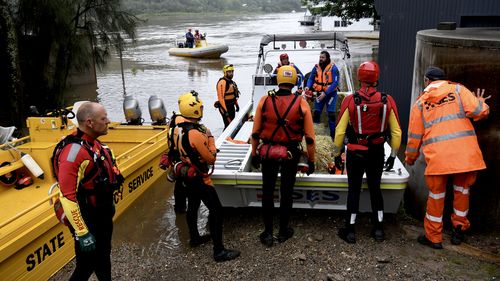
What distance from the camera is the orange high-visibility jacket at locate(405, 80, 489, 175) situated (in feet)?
11.6

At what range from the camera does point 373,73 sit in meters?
3.68

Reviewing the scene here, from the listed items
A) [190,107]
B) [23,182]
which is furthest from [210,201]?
[23,182]

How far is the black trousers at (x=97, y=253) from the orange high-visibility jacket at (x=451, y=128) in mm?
2619

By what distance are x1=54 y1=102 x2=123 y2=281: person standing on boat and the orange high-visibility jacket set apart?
253 centimetres

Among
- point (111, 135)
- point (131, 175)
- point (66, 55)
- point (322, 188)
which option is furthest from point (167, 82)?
point (322, 188)

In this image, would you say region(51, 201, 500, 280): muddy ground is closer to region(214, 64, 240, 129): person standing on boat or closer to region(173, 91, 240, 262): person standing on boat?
region(173, 91, 240, 262): person standing on boat

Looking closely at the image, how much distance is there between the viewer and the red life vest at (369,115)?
12.1 feet

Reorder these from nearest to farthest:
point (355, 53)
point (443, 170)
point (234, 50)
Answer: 1. point (443, 170)
2. point (355, 53)
3. point (234, 50)

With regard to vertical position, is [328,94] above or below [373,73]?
below

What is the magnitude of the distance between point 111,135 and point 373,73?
4470 mm

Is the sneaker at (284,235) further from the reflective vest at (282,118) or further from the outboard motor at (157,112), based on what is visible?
the outboard motor at (157,112)

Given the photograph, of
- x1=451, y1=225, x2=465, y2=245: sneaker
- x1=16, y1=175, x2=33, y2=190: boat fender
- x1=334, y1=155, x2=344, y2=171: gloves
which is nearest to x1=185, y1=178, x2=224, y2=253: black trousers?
x1=334, y1=155, x2=344, y2=171: gloves

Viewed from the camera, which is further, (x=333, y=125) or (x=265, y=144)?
(x=333, y=125)

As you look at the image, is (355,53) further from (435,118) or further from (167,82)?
(435,118)
